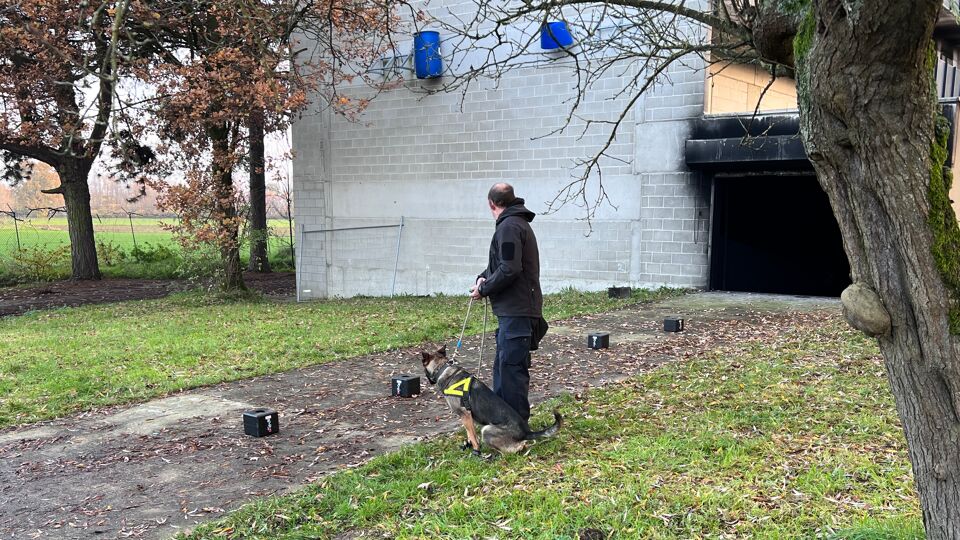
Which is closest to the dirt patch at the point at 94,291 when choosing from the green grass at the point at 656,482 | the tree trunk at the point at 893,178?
the green grass at the point at 656,482

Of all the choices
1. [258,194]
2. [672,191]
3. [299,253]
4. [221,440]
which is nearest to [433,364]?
[221,440]

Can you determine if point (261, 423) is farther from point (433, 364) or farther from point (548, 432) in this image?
point (548, 432)

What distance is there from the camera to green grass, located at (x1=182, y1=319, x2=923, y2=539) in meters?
3.94

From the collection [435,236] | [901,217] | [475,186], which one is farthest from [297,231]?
[901,217]

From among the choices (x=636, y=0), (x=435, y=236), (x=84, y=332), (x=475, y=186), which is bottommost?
(x=84, y=332)

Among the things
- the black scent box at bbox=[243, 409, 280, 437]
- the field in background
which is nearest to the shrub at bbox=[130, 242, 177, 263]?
the field in background

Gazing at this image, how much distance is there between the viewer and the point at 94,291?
780 inches

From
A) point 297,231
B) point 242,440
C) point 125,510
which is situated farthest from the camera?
point 297,231

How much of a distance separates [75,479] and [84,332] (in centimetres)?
743

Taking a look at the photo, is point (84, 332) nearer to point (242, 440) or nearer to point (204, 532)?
point (242, 440)

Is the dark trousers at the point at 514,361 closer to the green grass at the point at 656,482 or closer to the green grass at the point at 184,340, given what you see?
the green grass at the point at 656,482

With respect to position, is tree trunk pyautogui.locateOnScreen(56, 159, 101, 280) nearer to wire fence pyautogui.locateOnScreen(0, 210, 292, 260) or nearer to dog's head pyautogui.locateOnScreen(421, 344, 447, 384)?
wire fence pyautogui.locateOnScreen(0, 210, 292, 260)

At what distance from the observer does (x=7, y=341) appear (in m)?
10.8

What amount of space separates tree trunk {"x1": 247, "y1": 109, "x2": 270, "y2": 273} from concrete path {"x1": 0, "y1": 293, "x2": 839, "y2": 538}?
8.18 m
